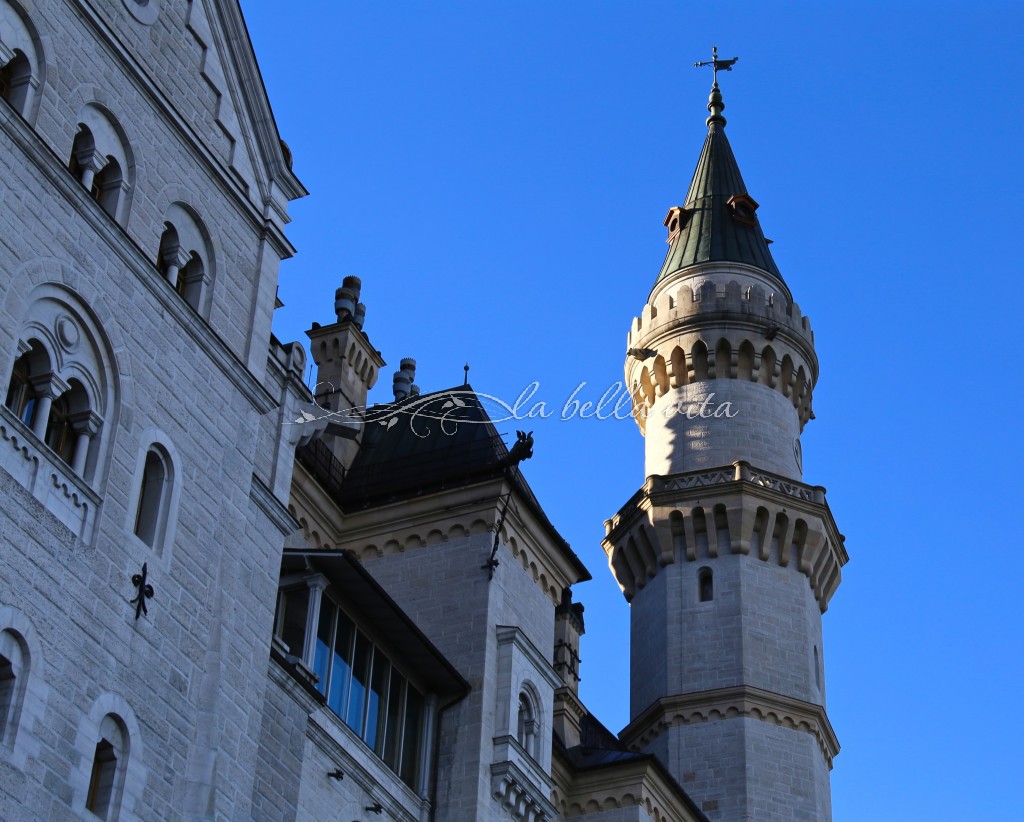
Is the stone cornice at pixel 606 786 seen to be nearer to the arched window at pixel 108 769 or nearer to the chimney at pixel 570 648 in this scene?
the chimney at pixel 570 648

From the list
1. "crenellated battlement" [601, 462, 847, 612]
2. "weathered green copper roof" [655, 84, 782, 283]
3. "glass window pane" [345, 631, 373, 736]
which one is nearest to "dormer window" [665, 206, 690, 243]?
"weathered green copper roof" [655, 84, 782, 283]

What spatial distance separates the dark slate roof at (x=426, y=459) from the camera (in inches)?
1416

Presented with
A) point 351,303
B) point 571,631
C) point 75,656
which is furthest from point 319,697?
point 571,631

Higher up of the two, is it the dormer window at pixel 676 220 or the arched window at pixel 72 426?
the dormer window at pixel 676 220

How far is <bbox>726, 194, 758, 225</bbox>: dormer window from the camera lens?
55.8m

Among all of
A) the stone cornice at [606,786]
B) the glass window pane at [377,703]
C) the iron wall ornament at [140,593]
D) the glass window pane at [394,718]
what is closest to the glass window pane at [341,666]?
the glass window pane at [377,703]

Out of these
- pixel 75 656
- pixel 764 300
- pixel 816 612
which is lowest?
pixel 75 656

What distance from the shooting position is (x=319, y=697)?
27.5 m

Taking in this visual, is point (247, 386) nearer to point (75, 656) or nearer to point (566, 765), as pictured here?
point (75, 656)

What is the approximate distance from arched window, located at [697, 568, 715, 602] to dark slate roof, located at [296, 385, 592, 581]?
1164 cm

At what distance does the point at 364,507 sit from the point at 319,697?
9441 millimetres

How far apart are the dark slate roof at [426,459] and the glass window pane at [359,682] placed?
5.61 meters

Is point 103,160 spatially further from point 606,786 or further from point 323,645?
point 606,786

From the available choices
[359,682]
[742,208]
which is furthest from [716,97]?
[359,682]
